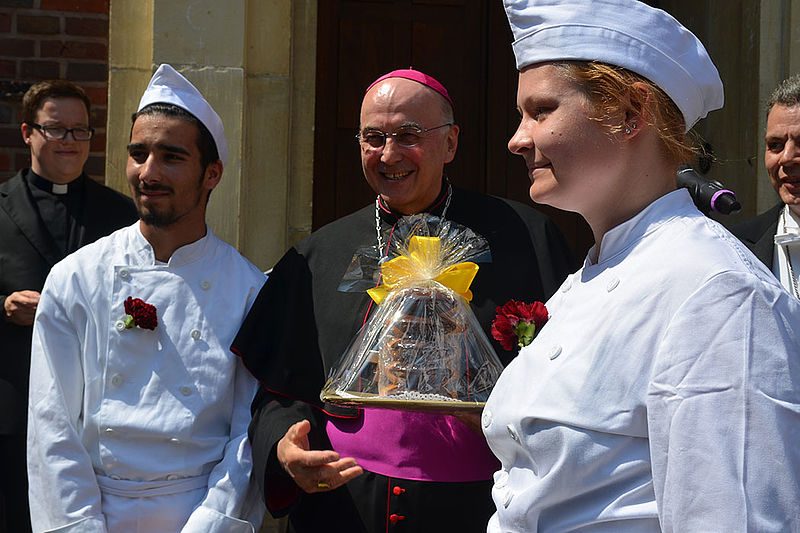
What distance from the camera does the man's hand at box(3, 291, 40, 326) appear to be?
368cm

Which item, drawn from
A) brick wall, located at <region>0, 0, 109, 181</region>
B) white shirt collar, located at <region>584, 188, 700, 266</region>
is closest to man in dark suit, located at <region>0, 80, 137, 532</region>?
brick wall, located at <region>0, 0, 109, 181</region>

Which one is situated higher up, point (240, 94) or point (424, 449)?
point (240, 94)

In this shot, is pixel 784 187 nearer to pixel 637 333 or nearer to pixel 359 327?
pixel 359 327

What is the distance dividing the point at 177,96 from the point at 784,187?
2.30m

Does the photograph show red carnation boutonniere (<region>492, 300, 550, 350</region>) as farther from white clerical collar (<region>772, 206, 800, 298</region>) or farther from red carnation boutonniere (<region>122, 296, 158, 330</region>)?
white clerical collar (<region>772, 206, 800, 298</region>)

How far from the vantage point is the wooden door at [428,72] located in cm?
541

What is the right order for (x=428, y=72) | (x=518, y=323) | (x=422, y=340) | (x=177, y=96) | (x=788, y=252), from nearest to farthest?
(x=518, y=323)
(x=422, y=340)
(x=177, y=96)
(x=788, y=252)
(x=428, y=72)

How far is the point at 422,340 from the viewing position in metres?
2.56

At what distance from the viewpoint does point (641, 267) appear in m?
1.57

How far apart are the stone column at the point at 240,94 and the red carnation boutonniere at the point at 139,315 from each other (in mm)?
1404

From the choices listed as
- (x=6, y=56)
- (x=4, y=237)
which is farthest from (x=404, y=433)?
(x=6, y=56)

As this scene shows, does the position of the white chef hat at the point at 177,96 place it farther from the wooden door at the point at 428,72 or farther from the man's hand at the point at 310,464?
the wooden door at the point at 428,72

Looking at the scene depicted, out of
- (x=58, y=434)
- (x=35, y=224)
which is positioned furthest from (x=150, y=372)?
(x=35, y=224)

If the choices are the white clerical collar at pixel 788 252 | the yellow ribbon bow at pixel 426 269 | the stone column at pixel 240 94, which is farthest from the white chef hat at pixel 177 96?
the white clerical collar at pixel 788 252
